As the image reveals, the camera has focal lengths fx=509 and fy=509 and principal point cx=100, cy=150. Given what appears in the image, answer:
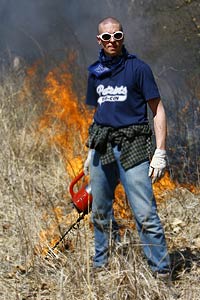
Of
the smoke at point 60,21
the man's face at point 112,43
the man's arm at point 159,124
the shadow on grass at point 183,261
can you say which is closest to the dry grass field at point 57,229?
the shadow on grass at point 183,261

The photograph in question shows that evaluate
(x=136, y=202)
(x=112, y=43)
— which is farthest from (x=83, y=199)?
(x=112, y=43)

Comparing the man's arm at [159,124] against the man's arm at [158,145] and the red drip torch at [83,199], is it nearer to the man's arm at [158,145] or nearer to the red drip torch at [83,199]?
the man's arm at [158,145]

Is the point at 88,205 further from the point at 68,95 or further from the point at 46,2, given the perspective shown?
the point at 46,2

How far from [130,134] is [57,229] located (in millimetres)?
1519

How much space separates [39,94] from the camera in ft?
27.5

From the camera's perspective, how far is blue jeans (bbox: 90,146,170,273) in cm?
345

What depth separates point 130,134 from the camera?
3.50 meters

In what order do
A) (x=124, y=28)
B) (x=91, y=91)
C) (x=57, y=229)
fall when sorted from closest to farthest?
(x=91, y=91) < (x=57, y=229) < (x=124, y=28)

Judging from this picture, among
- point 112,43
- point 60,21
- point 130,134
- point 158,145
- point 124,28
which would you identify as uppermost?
point 60,21

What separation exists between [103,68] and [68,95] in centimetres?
402

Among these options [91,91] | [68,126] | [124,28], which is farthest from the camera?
[124,28]

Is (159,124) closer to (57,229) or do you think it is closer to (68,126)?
(57,229)

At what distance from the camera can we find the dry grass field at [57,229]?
11.1 feet

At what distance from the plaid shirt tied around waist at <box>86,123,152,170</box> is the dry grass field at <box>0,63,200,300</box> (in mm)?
565
